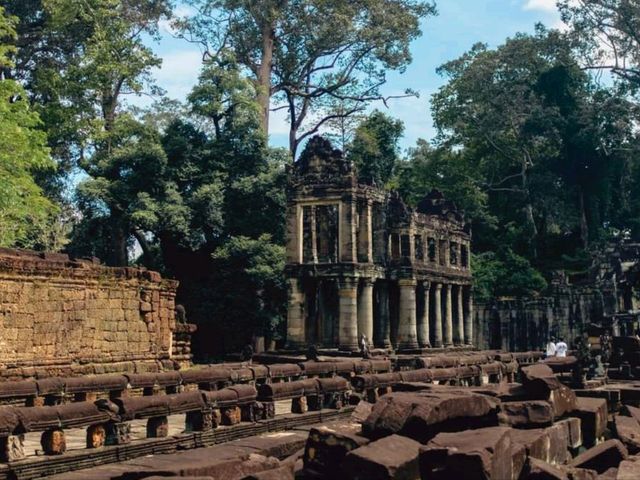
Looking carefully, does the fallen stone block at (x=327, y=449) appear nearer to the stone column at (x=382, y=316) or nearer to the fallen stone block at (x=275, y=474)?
the fallen stone block at (x=275, y=474)

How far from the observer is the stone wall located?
1463 cm

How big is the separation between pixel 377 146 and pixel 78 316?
3209cm

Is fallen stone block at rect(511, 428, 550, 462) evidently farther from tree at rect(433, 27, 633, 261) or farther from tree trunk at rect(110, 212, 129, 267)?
tree at rect(433, 27, 633, 261)

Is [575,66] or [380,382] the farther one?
[575,66]

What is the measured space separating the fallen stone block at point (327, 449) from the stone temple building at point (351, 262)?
19762 mm

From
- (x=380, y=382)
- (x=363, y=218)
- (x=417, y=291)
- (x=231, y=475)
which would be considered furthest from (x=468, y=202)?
(x=231, y=475)

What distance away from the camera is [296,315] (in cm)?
2766

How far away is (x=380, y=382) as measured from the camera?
519 inches

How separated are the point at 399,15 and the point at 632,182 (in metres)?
19.2

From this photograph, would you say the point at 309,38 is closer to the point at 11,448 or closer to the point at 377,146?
the point at 377,146

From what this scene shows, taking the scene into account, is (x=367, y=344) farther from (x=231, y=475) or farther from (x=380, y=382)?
(x=231, y=475)

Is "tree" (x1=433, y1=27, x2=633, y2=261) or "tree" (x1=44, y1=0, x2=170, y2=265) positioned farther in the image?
"tree" (x1=433, y1=27, x2=633, y2=261)

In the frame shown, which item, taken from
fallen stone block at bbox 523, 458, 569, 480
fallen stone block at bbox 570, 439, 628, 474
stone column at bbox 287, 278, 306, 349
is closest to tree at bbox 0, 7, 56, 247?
stone column at bbox 287, 278, 306, 349

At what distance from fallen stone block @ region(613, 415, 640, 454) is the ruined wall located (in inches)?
1049
